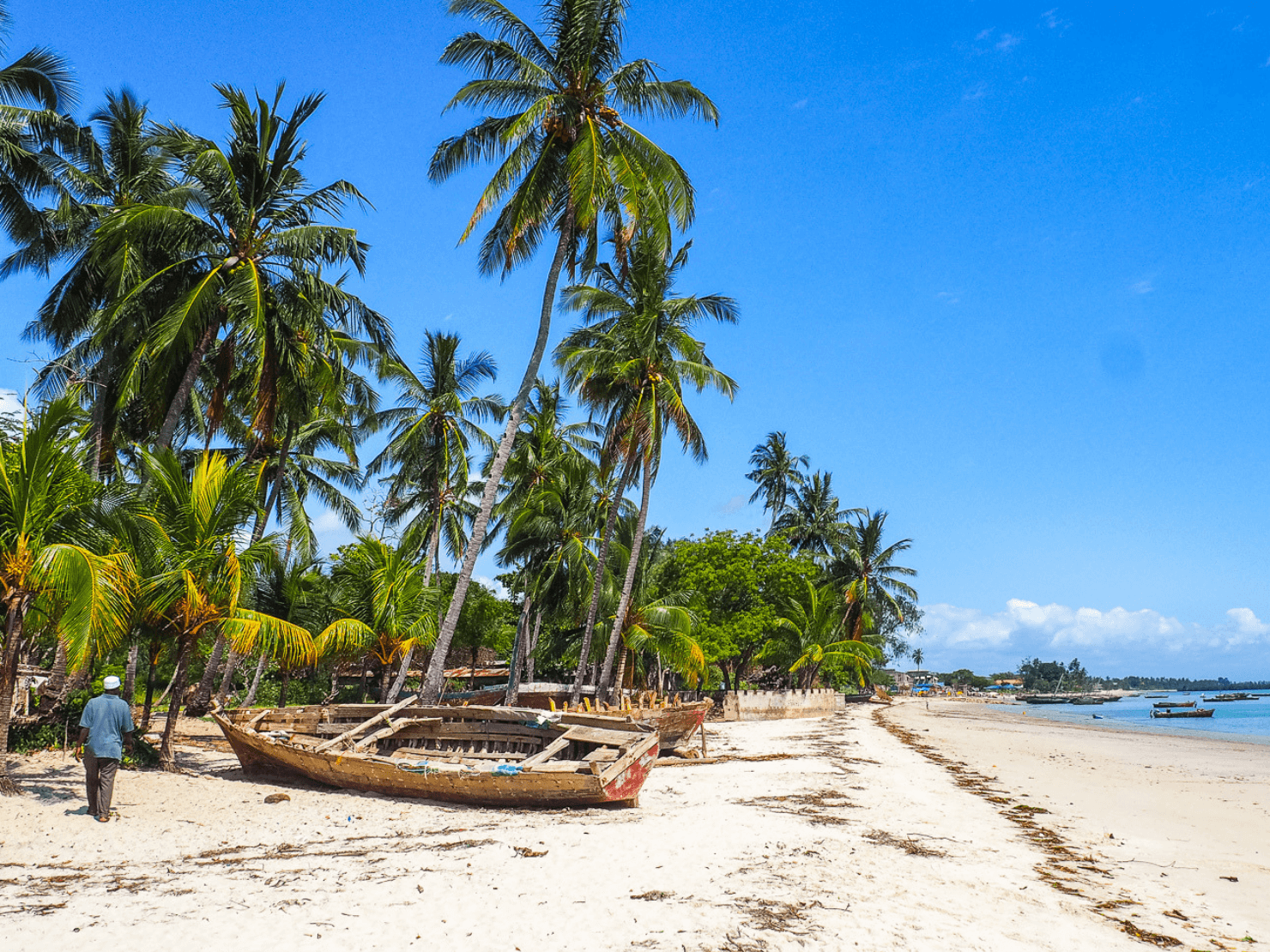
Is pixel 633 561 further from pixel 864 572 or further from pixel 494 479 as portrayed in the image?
pixel 864 572

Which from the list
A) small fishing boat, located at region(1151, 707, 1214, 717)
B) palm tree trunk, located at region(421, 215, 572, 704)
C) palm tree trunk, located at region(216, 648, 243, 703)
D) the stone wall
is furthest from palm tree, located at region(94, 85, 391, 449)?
small fishing boat, located at region(1151, 707, 1214, 717)

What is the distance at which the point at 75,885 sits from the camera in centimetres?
623

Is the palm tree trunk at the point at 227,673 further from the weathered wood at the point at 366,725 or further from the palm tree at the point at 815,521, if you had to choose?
the palm tree at the point at 815,521

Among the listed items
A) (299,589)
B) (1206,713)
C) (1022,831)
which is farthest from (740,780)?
(1206,713)

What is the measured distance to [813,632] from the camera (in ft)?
127

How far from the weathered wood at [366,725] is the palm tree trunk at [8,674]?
11.5 ft

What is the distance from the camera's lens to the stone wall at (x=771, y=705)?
3438 centimetres

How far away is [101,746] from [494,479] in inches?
327

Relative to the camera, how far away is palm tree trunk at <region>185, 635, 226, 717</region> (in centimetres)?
1884

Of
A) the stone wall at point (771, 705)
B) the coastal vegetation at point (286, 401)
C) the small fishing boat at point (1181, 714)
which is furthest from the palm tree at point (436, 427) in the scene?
the small fishing boat at point (1181, 714)

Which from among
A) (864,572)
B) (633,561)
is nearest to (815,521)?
(864,572)

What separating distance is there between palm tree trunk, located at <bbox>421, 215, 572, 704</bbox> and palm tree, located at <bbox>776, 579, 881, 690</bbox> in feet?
76.2

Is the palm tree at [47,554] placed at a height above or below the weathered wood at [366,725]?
above

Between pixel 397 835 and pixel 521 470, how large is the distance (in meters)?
22.5
